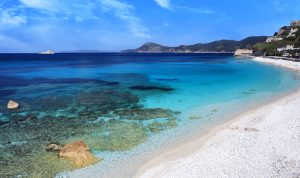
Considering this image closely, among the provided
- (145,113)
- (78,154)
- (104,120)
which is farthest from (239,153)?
(104,120)

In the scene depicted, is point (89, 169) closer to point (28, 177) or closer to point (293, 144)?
point (28, 177)

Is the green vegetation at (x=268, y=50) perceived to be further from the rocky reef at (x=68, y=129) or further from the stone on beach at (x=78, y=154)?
the stone on beach at (x=78, y=154)

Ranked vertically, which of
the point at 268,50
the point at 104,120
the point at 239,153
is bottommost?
the point at 104,120

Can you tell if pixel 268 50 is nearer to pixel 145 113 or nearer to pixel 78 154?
pixel 145 113

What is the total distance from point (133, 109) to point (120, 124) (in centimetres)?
486

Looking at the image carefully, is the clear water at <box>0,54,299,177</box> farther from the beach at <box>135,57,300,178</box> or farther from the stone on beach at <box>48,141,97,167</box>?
the beach at <box>135,57,300,178</box>

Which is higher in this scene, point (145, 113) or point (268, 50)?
point (268, 50)

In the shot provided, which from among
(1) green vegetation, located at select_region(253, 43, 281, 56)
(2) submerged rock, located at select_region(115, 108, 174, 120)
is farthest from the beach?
(1) green vegetation, located at select_region(253, 43, 281, 56)

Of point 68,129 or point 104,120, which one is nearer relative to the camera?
point 68,129

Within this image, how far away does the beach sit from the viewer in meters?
12.6

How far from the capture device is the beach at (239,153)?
41.3 feet

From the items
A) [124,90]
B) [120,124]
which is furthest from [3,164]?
[124,90]

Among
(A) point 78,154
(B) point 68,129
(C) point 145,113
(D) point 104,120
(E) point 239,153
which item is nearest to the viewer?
(E) point 239,153

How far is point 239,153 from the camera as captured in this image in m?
14.6
